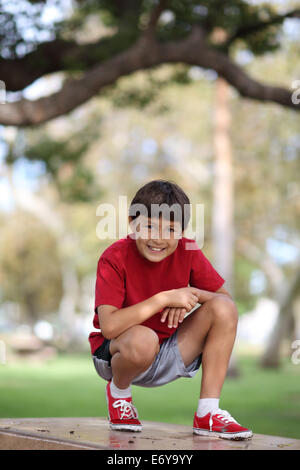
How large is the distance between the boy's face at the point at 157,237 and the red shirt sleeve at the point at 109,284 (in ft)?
0.47

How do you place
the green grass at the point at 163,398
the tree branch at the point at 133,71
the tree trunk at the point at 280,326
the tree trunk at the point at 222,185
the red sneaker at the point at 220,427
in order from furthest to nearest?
1. the tree trunk at the point at 280,326
2. the tree trunk at the point at 222,185
3. the green grass at the point at 163,398
4. the tree branch at the point at 133,71
5. the red sneaker at the point at 220,427

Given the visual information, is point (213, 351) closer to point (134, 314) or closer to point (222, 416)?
point (222, 416)

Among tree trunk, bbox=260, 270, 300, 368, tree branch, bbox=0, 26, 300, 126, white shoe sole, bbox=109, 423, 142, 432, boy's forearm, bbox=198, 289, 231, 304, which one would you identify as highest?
tree branch, bbox=0, 26, 300, 126

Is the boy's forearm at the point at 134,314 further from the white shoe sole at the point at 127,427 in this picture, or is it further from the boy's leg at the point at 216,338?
the white shoe sole at the point at 127,427

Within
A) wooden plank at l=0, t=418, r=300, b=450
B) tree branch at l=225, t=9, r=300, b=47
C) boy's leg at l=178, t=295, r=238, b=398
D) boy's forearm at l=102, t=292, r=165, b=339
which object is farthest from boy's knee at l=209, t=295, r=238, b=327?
tree branch at l=225, t=9, r=300, b=47

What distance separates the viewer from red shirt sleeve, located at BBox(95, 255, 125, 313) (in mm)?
2689

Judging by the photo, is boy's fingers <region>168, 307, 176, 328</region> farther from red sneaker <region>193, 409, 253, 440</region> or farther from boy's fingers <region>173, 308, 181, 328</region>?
red sneaker <region>193, 409, 253, 440</region>

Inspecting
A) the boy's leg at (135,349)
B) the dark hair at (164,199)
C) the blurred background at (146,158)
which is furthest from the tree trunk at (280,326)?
the boy's leg at (135,349)

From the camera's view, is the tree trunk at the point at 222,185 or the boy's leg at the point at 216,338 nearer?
the boy's leg at the point at 216,338

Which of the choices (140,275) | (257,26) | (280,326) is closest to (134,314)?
(140,275)

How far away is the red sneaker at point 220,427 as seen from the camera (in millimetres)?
2540

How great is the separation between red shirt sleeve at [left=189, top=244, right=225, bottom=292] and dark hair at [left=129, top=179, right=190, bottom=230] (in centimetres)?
18
